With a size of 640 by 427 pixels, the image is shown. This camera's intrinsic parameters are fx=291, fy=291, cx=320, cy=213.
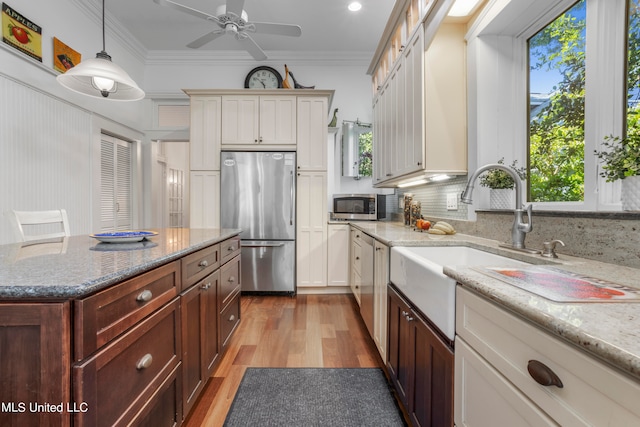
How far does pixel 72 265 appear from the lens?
0.92 m

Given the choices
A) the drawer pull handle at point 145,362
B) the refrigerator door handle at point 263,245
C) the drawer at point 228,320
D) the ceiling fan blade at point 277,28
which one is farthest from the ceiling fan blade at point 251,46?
the drawer pull handle at point 145,362

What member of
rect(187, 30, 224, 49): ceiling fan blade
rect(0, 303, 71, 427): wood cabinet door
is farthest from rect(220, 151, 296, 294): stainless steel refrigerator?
rect(0, 303, 71, 427): wood cabinet door

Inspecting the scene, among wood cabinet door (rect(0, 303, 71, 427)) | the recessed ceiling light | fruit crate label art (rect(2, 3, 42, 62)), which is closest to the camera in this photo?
wood cabinet door (rect(0, 303, 71, 427))

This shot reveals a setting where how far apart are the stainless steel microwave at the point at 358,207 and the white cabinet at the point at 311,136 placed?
1.58ft

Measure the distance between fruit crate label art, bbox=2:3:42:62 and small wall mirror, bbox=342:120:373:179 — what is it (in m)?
3.25

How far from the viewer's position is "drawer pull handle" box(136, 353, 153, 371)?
0.97 meters

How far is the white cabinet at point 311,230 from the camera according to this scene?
3.56m

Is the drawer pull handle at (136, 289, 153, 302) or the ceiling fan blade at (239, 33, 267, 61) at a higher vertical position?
the ceiling fan blade at (239, 33, 267, 61)

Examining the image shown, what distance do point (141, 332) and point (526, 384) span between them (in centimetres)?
109

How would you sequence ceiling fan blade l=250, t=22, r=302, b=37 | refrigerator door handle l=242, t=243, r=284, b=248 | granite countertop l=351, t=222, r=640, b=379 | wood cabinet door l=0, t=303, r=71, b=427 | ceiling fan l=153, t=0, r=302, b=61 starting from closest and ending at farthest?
1. granite countertop l=351, t=222, r=640, b=379
2. wood cabinet door l=0, t=303, r=71, b=427
3. ceiling fan l=153, t=0, r=302, b=61
4. ceiling fan blade l=250, t=22, r=302, b=37
5. refrigerator door handle l=242, t=243, r=284, b=248

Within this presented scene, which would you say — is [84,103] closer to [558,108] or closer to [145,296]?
[145,296]

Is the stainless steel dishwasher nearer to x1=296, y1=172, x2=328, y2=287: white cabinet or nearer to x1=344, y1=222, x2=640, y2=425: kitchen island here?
x1=296, y1=172, x2=328, y2=287: white cabinet

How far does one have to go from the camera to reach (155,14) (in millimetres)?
3340

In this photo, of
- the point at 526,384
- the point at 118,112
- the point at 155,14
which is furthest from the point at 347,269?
the point at 155,14
